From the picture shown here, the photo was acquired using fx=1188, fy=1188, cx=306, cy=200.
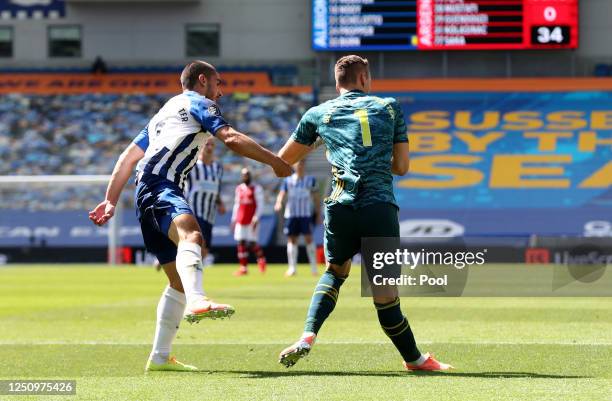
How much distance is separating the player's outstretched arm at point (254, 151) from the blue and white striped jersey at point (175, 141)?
400 mm

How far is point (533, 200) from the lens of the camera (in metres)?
35.1

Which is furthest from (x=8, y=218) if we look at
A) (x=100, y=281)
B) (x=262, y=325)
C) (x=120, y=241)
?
(x=262, y=325)

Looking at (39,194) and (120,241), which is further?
(39,194)

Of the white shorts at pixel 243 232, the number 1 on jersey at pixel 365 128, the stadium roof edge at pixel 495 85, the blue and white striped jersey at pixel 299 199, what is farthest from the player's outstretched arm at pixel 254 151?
the stadium roof edge at pixel 495 85

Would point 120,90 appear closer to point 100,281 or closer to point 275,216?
point 275,216

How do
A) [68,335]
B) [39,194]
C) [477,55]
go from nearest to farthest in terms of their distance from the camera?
1. [68,335]
2. [39,194]
3. [477,55]

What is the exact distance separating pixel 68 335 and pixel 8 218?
23169mm

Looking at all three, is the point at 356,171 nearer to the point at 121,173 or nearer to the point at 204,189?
the point at 121,173

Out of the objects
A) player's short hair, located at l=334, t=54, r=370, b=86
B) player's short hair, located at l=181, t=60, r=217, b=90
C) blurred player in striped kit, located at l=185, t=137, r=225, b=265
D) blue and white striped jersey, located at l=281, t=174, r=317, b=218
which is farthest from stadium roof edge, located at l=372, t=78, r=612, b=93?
player's short hair, located at l=334, t=54, r=370, b=86

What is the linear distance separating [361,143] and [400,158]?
10.6 inches

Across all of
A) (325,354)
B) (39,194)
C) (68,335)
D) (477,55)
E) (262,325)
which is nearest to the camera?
(325,354)

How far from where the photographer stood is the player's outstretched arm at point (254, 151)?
7.12 m

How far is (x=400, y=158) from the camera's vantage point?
740 centimetres

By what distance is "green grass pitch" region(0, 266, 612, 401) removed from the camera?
6.65 m
